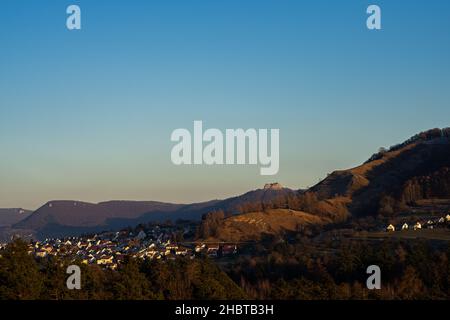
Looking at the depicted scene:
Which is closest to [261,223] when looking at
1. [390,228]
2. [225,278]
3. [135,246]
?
[135,246]

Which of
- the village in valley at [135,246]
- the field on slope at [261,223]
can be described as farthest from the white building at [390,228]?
the village in valley at [135,246]

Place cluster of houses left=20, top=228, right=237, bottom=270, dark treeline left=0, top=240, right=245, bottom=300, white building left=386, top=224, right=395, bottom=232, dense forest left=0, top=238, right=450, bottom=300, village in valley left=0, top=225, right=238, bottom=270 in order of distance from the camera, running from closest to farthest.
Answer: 1. dark treeline left=0, top=240, right=245, bottom=300
2. dense forest left=0, top=238, right=450, bottom=300
3. village in valley left=0, top=225, right=238, bottom=270
4. cluster of houses left=20, top=228, right=237, bottom=270
5. white building left=386, top=224, right=395, bottom=232

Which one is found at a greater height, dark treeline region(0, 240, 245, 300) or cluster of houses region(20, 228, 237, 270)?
dark treeline region(0, 240, 245, 300)

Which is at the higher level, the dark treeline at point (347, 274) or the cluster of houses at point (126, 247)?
the dark treeline at point (347, 274)

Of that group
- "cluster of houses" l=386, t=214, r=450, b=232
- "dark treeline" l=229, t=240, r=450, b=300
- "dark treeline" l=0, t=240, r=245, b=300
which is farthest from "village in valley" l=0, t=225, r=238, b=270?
"dark treeline" l=0, t=240, r=245, b=300

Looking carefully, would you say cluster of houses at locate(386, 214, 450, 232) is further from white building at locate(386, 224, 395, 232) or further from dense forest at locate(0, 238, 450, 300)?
dense forest at locate(0, 238, 450, 300)

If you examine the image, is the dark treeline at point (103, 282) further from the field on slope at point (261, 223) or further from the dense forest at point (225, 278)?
the field on slope at point (261, 223)

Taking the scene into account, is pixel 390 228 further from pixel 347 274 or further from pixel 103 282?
pixel 103 282
